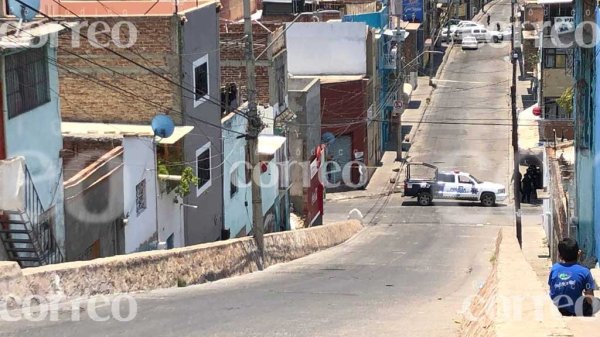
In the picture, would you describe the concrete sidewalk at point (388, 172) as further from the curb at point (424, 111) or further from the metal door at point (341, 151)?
the metal door at point (341, 151)

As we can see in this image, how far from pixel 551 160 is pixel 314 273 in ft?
53.3

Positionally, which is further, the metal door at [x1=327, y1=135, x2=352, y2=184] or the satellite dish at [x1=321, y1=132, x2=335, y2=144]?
the metal door at [x1=327, y1=135, x2=352, y2=184]

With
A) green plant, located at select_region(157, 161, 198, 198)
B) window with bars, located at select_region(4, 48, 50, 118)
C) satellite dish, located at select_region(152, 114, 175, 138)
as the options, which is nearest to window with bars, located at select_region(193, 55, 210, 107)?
green plant, located at select_region(157, 161, 198, 198)

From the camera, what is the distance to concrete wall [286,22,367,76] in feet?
182

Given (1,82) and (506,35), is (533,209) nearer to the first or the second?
(1,82)

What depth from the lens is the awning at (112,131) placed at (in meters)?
25.8

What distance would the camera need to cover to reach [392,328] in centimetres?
1217

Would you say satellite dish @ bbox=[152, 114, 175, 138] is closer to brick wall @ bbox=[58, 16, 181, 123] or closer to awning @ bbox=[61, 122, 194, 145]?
awning @ bbox=[61, 122, 194, 145]

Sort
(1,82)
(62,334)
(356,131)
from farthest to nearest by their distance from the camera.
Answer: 1. (356,131)
2. (1,82)
3. (62,334)

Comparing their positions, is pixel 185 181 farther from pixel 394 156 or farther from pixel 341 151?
pixel 394 156

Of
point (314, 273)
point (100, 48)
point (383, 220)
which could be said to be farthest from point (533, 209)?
point (314, 273)

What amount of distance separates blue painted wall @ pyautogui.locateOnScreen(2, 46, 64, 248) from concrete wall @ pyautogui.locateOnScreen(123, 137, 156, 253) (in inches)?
102

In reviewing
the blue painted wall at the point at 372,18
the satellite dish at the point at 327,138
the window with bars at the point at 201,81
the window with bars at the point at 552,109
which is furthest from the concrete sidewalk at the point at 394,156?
the window with bars at the point at 201,81

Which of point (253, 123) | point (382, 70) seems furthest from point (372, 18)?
point (253, 123)
